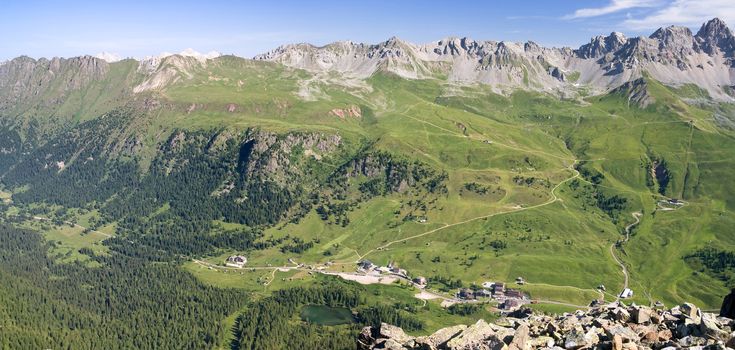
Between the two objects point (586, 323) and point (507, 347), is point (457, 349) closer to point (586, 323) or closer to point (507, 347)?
point (507, 347)

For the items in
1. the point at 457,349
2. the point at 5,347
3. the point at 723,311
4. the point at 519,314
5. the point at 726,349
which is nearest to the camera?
the point at 726,349

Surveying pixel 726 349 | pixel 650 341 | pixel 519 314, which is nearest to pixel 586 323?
pixel 650 341

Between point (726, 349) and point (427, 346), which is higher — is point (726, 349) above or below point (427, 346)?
above

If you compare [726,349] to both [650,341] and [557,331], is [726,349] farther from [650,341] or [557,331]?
[557,331]

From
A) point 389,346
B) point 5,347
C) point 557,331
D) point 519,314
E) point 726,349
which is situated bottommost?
point 5,347

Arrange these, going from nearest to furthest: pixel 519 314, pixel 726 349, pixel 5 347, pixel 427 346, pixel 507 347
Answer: pixel 726 349 → pixel 507 347 → pixel 427 346 → pixel 519 314 → pixel 5 347

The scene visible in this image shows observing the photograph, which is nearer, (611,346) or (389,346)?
(611,346)

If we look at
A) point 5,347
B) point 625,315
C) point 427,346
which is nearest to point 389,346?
point 427,346
